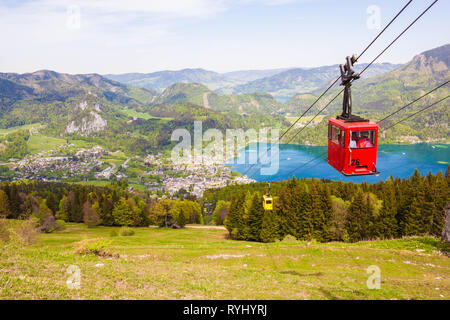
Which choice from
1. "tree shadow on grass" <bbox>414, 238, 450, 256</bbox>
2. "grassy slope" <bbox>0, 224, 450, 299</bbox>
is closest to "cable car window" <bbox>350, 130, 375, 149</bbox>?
"grassy slope" <bbox>0, 224, 450, 299</bbox>

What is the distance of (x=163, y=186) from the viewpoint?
600 ft

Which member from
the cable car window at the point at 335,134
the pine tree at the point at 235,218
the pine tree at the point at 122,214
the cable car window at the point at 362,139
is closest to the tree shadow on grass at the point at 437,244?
the cable car window at the point at 362,139

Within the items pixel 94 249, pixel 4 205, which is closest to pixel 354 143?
pixel 94 249

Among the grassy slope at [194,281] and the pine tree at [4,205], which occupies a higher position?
the grassy slope at [194,281]

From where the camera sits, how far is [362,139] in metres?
16.5

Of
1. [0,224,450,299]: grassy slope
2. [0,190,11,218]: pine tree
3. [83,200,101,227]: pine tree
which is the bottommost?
[83,200,101,227]: pine tree

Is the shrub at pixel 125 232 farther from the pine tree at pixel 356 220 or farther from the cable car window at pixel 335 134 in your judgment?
the cable car window at pixel 335 134

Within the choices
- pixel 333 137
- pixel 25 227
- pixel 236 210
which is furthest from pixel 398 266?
pixel 25 227

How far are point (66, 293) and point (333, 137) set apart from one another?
16495 millimetres

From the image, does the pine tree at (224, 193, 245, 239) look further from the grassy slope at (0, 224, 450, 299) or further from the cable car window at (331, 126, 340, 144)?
the cable car window at (331, 126, 340, 144)

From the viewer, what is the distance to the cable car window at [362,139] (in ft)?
53.3

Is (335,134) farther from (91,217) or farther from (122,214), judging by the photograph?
(91,217)

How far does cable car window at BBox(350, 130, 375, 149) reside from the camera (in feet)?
53.3
